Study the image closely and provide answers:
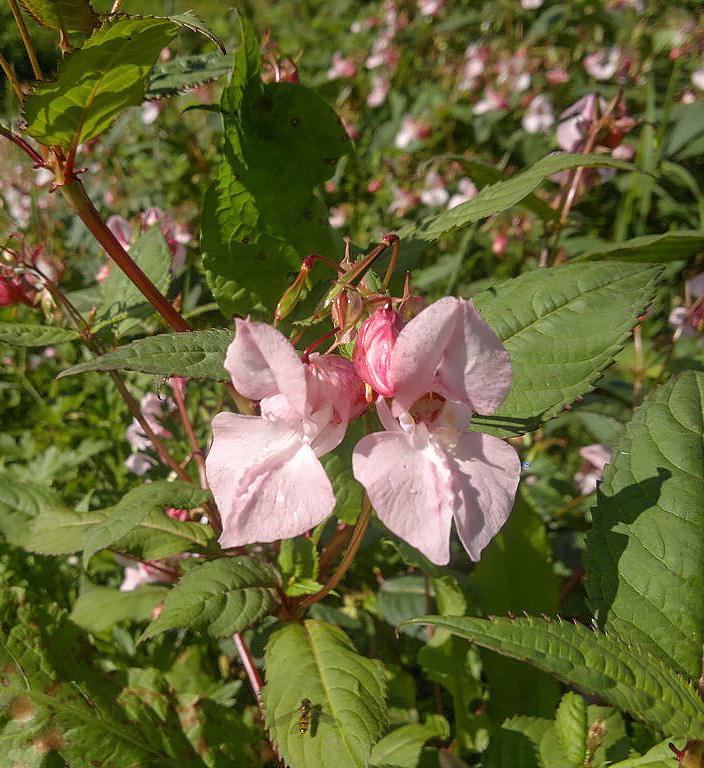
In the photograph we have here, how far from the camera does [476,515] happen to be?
61 cm

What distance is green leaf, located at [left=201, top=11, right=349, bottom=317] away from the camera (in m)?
0.84

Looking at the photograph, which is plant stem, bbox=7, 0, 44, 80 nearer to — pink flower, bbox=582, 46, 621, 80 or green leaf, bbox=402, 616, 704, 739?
green leaf, bbox=402, 616, 704, 739

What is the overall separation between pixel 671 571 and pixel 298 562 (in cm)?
51

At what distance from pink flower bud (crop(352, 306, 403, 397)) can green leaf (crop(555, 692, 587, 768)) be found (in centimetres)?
48

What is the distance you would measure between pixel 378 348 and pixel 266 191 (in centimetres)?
38

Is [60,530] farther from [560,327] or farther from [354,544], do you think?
[560,327]

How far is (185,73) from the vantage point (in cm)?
108

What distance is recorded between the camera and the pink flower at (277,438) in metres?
0.60

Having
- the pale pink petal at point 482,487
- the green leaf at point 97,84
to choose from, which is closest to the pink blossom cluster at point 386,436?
the pale pink petal at point 482,487

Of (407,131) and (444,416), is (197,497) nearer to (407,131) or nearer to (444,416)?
(444,416)

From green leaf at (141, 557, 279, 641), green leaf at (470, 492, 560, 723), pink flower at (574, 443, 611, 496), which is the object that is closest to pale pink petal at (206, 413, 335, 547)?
green leaf at (141, 557, 279, 641)

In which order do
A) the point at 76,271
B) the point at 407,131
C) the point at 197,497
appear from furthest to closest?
the point at 407,131
the point at 76,271
the point at 197,497

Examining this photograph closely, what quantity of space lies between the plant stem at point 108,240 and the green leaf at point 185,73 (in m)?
0.32

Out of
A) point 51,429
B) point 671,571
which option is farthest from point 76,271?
point 671,571
